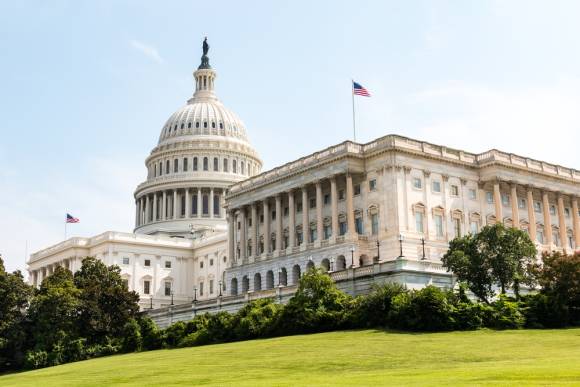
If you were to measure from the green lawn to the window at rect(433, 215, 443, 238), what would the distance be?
133ft

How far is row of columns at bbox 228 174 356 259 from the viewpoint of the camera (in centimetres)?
9969

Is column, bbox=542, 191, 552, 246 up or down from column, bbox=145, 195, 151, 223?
down

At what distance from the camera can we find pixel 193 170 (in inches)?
6693

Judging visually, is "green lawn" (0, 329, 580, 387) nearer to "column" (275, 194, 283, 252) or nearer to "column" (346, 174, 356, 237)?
"column" (346, 174, 356, 237)

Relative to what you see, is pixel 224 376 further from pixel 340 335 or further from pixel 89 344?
pixel 89 344

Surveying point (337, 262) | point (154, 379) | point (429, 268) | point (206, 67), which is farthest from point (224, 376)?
point (206, 67)

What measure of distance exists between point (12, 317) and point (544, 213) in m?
69.5

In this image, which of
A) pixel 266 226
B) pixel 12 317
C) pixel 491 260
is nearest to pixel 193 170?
pixel 266 226

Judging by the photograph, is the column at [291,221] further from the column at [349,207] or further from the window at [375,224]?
the window at [375,224]

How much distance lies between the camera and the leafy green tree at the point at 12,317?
8050 centimetres

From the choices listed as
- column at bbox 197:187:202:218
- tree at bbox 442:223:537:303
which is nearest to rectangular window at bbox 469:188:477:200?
tree at bbox 442:223:537:303

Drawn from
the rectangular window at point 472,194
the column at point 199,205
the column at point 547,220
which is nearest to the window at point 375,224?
the rectangular window at point 472,194

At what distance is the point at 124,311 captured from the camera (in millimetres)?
85188

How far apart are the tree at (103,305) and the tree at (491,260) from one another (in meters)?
35.5
